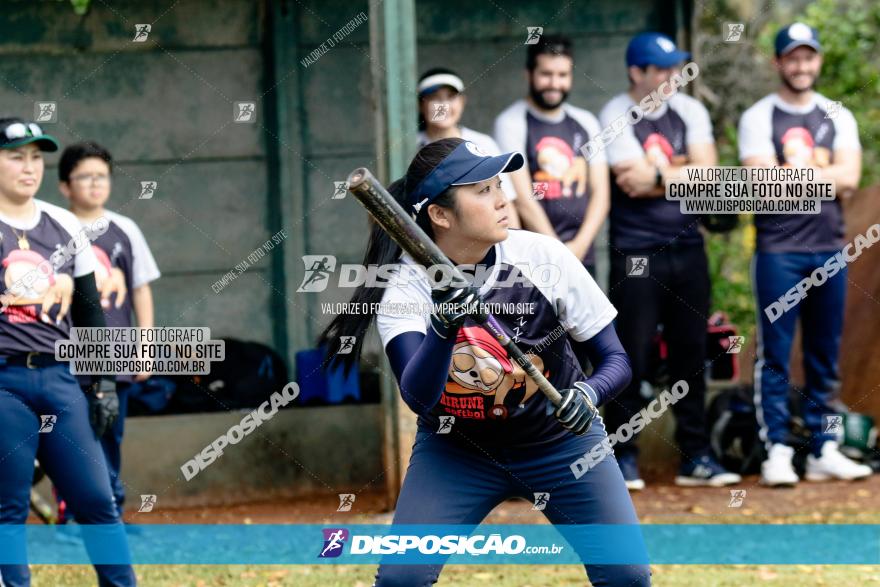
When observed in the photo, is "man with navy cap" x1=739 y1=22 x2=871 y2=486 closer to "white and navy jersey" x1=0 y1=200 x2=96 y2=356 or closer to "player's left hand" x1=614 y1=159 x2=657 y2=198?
→ "player's left hand" x1=614 y1=159 x2=657 y2=198

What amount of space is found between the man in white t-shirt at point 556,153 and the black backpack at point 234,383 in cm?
218

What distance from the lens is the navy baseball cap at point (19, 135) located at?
5.77 m

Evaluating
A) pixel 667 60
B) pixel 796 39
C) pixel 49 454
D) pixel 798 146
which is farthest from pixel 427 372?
pixel 796 39

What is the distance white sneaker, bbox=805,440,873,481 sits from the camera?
8289mm

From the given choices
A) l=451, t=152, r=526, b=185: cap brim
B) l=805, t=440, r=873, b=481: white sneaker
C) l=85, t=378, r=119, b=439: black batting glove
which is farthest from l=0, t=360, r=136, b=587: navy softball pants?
l=805, t=440, r=873, b=481: white sneaker

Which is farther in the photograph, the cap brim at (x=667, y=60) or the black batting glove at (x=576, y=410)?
the cap brim at (x=667, y=60)

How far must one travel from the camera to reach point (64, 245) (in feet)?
18.8

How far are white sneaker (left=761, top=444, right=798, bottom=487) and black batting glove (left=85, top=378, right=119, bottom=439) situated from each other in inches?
151

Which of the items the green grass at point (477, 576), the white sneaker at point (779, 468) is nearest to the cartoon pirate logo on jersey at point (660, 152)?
the white sneaker at point (779, 468)

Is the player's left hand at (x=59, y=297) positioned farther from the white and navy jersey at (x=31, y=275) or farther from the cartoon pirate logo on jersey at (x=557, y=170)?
the cartoon pirate logo on jersey at (x=557, y=170)

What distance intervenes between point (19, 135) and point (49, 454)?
1.32 metres

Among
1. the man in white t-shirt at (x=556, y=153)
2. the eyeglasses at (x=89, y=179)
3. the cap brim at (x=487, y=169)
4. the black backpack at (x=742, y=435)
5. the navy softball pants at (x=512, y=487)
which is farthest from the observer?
the black backpack at (x=742, y=435)

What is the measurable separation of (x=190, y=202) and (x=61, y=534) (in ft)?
8.72

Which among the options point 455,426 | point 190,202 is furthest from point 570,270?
point 190,202
